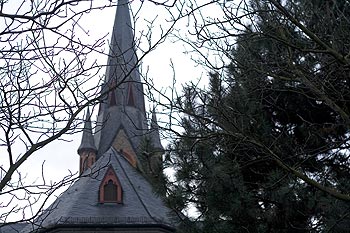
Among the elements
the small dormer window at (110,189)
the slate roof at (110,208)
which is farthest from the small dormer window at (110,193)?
the slate roof at (110,208)

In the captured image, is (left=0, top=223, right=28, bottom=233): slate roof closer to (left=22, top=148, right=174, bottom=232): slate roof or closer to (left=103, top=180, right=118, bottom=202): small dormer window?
(left=22, top=148, right=174, bottom=232): slate roof

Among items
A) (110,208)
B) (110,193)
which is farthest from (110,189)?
(110,208)

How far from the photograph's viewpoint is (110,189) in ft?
74.6

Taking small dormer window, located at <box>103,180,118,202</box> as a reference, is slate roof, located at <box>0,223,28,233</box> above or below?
below

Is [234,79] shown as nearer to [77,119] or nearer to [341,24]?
[341,24]

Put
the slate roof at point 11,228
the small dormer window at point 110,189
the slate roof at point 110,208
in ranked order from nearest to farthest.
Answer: the slate roof at point 11,228
the slate roof at point 110,208
the small dormer window at point 110,189

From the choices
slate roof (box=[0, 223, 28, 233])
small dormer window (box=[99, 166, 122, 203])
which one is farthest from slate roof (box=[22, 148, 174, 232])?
slate roof (box=[0, 223, 28, 233])

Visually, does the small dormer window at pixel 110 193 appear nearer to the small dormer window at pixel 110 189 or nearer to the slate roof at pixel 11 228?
the small dormer window at pixel 110 189

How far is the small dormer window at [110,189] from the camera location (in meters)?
22.5

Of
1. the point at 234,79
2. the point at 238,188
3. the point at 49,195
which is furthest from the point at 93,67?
the point at 238,188

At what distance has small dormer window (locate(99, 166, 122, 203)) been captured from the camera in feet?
73.9

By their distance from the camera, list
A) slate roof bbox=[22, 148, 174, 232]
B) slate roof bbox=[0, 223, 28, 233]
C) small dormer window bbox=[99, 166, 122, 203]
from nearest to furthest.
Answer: slate roof bbox=[0, 223, 28, 233] → slate roof bbox=[22, 148, 174, 232] → small dormer window bbox=[99, 166, 122, 203]

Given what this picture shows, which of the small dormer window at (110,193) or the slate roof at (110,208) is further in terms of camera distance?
Answer: the small dormer window at (110,193)

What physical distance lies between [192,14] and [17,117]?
8.12 ft
